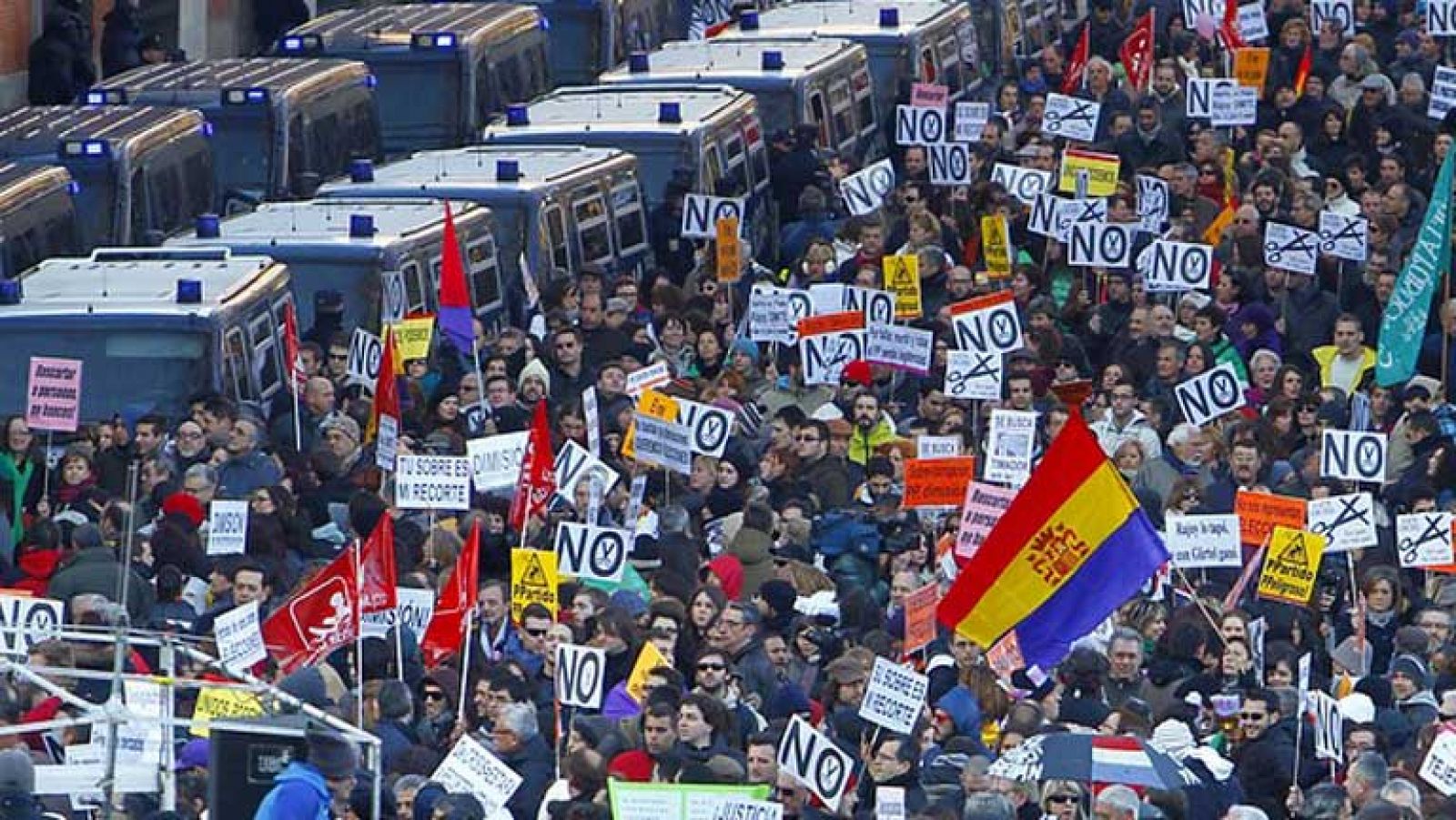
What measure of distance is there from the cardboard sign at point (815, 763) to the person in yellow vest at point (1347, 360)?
8.30 m

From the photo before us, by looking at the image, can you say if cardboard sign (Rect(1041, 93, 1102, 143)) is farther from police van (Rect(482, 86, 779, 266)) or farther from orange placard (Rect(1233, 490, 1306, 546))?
orange placard (Rect(1233, 490, 1306, 546))

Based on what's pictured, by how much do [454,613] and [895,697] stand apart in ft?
8.33

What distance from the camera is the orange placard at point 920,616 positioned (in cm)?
2027

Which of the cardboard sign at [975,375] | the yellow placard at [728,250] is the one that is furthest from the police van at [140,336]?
the yellow placard at [728,250]

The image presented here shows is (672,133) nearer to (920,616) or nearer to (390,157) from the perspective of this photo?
(390,157)

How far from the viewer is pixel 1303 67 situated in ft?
111

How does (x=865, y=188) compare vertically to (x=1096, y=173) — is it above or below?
below

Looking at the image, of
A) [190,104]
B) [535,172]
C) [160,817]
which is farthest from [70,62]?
[160,817]

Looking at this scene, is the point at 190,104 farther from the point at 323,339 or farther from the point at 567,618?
the point at 567,618

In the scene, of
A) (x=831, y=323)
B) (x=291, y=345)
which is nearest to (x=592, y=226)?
(x=831, y=323)

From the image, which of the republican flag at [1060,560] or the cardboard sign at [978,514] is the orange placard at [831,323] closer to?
the cardboard sign at [978,514]

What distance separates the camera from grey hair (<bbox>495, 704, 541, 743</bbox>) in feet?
62.1

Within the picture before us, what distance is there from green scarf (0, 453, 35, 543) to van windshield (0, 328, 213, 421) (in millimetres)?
483

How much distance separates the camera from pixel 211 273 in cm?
2502
